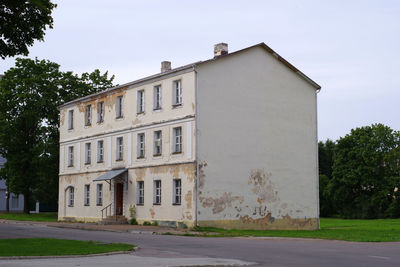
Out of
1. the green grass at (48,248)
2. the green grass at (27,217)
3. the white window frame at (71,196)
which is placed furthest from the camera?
the green grass at (27,217)

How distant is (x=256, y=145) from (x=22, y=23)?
722 inches

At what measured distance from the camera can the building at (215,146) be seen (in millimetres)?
33062

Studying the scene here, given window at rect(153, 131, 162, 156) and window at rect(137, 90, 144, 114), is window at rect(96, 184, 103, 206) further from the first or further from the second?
window at rect(153, 131, 162, 156)

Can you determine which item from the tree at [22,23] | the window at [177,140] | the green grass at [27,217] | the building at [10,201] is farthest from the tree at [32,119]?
the tree at [22,23]

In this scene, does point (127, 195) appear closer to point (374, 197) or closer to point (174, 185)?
point (174, 185)

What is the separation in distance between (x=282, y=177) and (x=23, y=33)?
2026cm

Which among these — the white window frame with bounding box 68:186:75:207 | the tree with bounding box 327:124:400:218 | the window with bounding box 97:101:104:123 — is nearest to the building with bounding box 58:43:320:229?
the window with bounding box 97:101:104:123

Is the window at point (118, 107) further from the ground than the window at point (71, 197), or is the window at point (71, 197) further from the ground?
the window at point (118, 107)

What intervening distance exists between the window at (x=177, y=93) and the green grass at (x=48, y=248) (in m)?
16.2

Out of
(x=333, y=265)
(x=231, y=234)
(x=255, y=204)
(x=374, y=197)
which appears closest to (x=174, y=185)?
(x=255, y=204)

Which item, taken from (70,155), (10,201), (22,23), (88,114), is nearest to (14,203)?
(10,201)

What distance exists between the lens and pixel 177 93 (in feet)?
115

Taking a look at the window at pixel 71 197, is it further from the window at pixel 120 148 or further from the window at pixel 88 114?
the window at pixel 120 148

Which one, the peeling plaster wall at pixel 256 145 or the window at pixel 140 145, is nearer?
the peeling plaster wall at pixel 256 145
